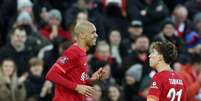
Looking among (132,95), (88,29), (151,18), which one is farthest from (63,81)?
(151,18)

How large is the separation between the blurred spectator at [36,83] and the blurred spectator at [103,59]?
1.01m

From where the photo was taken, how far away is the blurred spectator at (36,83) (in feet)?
46.4

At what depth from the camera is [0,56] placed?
14750 millimetres

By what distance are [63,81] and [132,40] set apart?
667 cm

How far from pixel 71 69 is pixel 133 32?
6381 millimetres

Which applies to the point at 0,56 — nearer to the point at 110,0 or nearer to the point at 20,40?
→ the point at 20,40

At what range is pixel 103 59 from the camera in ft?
48.9

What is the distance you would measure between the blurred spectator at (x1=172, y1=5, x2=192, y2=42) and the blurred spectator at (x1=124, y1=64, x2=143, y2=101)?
2.99m

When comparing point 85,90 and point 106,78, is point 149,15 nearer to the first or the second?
point 106,78

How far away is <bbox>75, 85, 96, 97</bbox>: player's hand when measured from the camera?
31.6ft

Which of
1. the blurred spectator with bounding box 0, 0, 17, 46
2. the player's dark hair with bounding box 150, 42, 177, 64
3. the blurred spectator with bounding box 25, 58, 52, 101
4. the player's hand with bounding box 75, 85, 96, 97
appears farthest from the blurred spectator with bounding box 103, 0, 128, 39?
the player's dark hair with bounding box 150, 42, 177, 64

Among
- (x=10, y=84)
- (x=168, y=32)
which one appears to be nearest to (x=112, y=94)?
(x=10, y=84)

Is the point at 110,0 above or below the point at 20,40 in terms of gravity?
above

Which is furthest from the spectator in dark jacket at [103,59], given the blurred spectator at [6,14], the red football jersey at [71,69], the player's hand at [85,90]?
the player's hand at [85,90]
